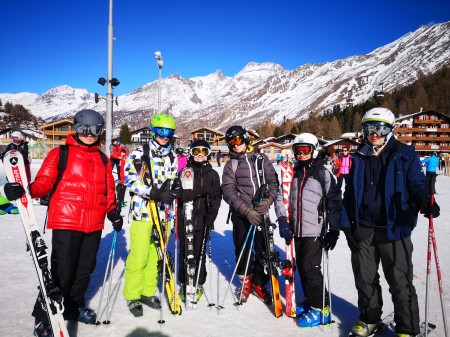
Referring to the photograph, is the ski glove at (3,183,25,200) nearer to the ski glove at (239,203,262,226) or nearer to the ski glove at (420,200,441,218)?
the ski glove at (239,203,262,226)

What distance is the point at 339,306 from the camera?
389cm

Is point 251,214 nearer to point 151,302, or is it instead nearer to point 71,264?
point 151,302

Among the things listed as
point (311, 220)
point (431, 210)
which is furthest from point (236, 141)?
point (431, 210)

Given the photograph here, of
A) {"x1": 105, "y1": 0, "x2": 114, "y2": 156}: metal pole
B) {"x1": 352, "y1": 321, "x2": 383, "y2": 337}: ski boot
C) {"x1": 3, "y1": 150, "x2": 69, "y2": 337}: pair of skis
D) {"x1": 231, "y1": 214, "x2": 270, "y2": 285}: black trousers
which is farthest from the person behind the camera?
{"x1": 105, "y1": 0, "x2": 114, "y2": 156}: metal pole

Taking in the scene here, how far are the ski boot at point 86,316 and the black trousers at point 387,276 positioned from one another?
2.98 meters

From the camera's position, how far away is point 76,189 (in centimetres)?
311

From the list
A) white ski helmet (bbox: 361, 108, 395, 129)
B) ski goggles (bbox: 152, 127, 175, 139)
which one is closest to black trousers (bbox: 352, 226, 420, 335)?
white ski helmet (bbox: 361, 108, 395, 129)

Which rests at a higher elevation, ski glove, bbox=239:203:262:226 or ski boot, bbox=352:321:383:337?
ski glove, bbox=239:203:262:226

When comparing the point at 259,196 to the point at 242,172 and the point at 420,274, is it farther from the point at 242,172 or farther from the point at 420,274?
the point at 420,274

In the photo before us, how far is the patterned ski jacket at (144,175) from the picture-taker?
137 inches

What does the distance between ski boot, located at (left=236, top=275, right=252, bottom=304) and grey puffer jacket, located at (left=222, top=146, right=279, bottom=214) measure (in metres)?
0.95

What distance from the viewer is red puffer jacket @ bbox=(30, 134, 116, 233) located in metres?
3.00

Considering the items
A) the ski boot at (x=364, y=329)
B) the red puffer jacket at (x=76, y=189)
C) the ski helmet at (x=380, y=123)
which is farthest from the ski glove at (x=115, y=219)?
the ski helmet at (x=380, y=123)

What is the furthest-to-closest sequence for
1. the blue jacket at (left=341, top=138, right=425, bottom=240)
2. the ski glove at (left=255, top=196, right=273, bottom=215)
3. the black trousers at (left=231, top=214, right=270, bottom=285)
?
the black trousers at (left=231, top=214, right=270, bottom=285) → the ski glove at (left=255, top=196, right=273, bottom=215) → the blue jacket at (left=341, top=138, right=425, bottom=240)
